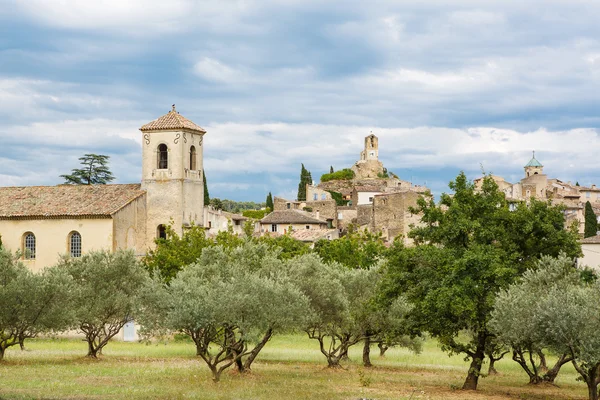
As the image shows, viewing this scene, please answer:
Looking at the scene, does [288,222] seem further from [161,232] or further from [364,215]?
[161,232]

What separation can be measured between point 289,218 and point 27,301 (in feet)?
258

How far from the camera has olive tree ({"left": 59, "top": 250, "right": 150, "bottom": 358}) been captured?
45.8 m

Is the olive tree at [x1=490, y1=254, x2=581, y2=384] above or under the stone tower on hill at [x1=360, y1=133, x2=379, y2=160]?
under

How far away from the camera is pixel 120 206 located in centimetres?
6894

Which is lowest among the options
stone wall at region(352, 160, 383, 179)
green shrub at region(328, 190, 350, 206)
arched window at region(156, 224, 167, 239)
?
arched window at region(156, 224, 167, 239)

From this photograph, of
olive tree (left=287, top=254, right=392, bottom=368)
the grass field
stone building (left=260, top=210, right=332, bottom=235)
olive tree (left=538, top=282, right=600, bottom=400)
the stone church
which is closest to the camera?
olive tree (left=538, top=282, right=600, bottom=400)

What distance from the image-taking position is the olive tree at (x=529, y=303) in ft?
101

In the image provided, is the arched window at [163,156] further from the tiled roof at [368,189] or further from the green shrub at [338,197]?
the green shrub at [338,197]

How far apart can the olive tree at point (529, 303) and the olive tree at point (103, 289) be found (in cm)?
2023

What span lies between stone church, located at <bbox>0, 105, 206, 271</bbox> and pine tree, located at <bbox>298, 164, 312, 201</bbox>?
84627 millimetres

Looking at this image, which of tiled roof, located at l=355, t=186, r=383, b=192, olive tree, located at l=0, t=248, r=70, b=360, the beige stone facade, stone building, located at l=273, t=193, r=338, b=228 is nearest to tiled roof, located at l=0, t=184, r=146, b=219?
olive tree, located at l=0, t=248, r=70, b=360

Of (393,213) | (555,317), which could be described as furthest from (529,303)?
(393,213)

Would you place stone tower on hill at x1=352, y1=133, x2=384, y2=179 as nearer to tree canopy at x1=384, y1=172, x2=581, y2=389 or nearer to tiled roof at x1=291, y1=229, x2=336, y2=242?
tiled roof at x1=291, y1=229, x2=336, y2=242

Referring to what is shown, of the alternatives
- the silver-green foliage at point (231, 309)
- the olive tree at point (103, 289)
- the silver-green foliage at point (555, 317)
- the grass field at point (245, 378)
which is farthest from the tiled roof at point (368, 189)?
the silver-green foliage at point (555, 317)
